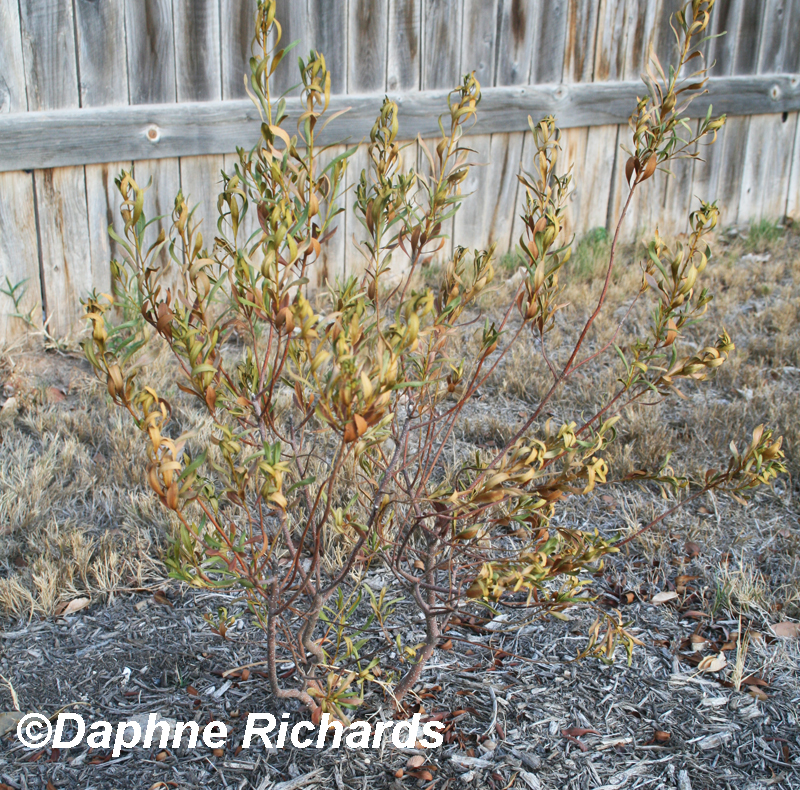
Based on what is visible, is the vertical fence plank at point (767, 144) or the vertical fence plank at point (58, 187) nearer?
the vertical fence plank at point (58, 187)

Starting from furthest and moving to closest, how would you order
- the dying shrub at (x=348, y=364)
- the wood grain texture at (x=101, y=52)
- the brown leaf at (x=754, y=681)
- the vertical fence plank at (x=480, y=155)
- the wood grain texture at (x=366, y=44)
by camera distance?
1. the vertical fence plank at (x=480, y=155)
2. the wood grain texture at (x=366, y=44)
3. the wood grain texture at (x=101, y=52)
4. the brown leaf at (x=754, y=681)
5. the dying shrub at (x=348, y=364)

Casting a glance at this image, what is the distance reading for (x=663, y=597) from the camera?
7.64ft

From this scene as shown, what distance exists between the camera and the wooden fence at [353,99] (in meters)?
3.53

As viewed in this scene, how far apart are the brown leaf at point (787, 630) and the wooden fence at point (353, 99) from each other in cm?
142

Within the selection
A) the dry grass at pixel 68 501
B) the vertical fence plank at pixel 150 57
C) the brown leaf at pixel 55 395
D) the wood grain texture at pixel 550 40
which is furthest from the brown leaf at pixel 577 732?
the wood grain texture at pixel 550 40

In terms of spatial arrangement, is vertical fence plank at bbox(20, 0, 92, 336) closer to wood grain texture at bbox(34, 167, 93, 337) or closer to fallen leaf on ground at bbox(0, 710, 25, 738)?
wood grain texture at bbox(34, 167, 93, 337)

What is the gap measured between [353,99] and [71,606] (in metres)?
3.02

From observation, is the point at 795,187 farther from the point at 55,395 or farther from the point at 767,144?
the point at 55,395

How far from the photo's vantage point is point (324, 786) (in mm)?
1703

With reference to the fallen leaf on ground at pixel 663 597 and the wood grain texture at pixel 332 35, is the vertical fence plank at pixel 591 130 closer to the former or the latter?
the wood grain texture at pixel 332 35

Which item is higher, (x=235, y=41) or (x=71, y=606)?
(x=235, y=41)

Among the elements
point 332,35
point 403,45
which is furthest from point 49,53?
point 403,45

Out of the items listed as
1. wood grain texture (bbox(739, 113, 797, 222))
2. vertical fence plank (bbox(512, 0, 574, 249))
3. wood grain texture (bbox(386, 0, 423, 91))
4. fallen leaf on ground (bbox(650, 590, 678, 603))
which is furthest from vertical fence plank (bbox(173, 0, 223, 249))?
wood grain texture (bbox(739, 113, 797, 222))

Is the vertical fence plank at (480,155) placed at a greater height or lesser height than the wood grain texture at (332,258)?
greater
